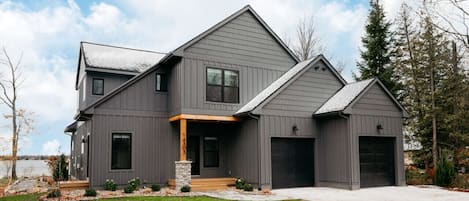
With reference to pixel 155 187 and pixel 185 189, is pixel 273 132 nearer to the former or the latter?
pixel 185 189

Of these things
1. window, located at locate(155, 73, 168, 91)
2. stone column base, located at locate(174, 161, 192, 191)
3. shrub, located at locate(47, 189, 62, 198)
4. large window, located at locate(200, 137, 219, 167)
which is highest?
window, located at locate(155, 73, 168, 91)

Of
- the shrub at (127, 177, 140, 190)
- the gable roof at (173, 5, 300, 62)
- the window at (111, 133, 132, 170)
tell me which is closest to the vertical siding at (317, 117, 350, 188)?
the gable roof at (173, 5, 300, 62)

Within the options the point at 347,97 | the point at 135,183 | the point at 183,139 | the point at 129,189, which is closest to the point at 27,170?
the point at 135,183

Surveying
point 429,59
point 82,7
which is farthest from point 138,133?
point 429,59

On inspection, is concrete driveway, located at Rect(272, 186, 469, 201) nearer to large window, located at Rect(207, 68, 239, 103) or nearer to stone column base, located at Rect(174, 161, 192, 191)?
stone column base, located at Rect(174, 161, 192, 191)

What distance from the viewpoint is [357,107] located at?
1540 cm

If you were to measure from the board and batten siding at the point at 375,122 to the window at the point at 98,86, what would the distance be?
35.8ft

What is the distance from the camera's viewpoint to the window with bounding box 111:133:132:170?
15.2 meters

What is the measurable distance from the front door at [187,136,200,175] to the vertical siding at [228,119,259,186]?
132 cm

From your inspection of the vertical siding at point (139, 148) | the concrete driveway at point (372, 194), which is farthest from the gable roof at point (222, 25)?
the concrete driveway at point (372, 194)

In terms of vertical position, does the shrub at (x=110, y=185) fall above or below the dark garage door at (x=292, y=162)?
below

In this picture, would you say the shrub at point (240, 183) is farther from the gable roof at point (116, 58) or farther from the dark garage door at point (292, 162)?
the gable roof at point (116, 58)

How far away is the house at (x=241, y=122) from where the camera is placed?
49.6 ft

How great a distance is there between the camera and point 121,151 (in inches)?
606
